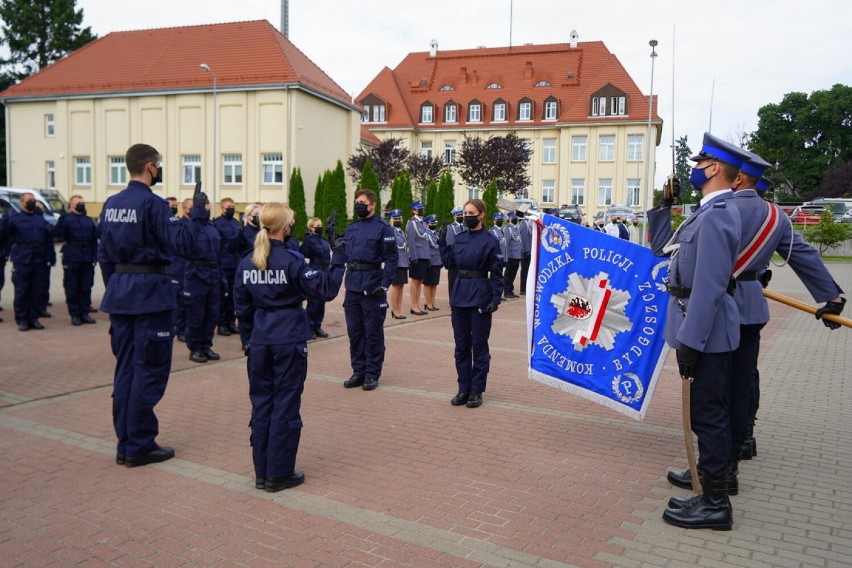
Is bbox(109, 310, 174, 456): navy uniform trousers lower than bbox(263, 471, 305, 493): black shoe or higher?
higher

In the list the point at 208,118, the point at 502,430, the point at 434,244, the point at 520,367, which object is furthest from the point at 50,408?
the point at 208,118

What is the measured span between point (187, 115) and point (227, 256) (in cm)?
3359

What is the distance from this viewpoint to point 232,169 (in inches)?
1625

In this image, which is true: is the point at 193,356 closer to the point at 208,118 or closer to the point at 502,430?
the point at 502,430

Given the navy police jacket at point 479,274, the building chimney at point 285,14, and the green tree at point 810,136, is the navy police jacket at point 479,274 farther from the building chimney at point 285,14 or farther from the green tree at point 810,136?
the green tree at point 810,136

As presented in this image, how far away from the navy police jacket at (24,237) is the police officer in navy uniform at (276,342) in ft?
28.3

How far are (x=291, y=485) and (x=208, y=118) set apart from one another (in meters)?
39.5

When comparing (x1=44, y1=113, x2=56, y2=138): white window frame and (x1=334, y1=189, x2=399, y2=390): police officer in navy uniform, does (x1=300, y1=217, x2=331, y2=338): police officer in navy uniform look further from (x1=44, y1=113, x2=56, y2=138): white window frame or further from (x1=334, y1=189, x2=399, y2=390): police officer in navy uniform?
(x1=44, y1=113, x2=56, y2=138): white window frame

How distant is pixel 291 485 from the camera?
16.4 feet

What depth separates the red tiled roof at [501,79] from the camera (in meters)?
59.4

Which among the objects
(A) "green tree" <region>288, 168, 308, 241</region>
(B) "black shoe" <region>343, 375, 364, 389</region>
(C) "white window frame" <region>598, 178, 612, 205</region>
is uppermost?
(C) "white window frame" <region>598, 178, 612, 205</region>

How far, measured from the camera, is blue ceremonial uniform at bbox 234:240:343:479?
4.86m

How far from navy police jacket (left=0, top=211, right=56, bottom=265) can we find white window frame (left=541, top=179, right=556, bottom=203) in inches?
2060

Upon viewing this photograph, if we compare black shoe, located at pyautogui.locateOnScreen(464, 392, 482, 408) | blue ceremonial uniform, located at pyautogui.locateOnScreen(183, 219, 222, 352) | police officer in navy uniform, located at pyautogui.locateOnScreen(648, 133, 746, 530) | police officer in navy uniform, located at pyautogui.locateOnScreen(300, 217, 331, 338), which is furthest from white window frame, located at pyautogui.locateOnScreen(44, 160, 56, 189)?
police officer in navy uniform, located at pyautogui.locateOnScreen(648, 133, 746, 530)
